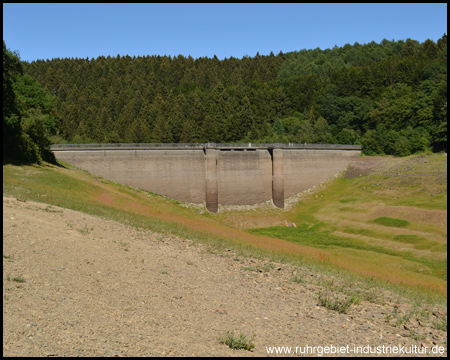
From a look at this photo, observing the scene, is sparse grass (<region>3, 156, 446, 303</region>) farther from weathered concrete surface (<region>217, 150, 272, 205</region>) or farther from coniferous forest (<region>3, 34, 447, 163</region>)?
coniferous forest (<region>3, 34, 447, 163</region>)

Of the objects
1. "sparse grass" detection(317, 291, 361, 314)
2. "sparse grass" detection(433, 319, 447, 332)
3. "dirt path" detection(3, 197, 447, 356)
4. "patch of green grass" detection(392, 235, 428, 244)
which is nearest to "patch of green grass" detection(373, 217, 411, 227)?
"patch of green grass" detection(392, 235, 428, 244)

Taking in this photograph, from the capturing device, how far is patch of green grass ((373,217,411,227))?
61225 millimetres

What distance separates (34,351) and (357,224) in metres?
61.0

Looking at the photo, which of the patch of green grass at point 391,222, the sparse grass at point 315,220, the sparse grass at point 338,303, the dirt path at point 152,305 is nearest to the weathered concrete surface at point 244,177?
the sparse grass at point 315,220

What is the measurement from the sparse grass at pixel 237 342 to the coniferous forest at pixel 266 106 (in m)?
80.7

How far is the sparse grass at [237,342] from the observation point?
12484 mm

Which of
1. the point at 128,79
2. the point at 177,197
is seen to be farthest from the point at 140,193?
the point at 128,79

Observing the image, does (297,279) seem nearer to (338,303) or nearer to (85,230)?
(338,303)

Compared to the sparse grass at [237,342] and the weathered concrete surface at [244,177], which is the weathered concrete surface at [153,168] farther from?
the sparse grass at [237,342]

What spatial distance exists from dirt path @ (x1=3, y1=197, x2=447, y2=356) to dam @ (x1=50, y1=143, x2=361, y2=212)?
171 ft

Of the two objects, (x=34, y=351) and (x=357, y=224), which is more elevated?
(x=34, y=351)

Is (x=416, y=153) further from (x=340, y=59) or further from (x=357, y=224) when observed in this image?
(x=340, y=59)

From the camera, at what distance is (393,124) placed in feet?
398

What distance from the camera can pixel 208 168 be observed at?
81.8 m
